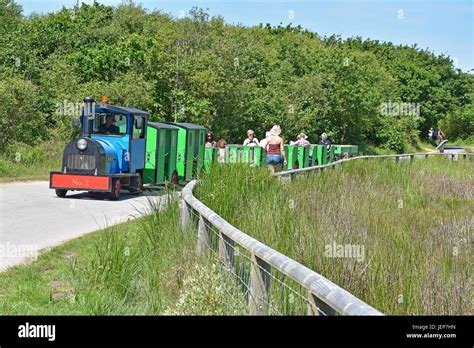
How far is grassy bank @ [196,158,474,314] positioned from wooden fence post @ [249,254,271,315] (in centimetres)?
125

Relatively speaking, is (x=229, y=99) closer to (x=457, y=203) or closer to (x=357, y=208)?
(x=457, y=203)

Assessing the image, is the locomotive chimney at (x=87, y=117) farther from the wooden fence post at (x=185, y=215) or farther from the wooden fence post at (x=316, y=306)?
the wooden fence post at (x=316, y=306)

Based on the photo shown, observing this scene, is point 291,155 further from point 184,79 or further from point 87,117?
point 87,117

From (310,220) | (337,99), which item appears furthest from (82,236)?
(337,99)

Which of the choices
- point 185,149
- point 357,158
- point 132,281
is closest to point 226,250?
point 132,281

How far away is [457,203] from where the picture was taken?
19.0 metres

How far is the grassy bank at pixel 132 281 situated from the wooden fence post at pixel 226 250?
0.10 metres

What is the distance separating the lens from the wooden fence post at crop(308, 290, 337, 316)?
13.5 feet

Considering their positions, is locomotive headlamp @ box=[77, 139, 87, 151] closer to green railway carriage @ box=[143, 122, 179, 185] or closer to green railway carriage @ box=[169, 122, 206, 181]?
green railway carriage @ box=[143, 122, 179, 185]

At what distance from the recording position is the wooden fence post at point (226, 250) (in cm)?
643

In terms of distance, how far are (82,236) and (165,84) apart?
84.5 ft

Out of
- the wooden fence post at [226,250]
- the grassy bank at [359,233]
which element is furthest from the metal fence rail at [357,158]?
the wooden fence post at [226,250]

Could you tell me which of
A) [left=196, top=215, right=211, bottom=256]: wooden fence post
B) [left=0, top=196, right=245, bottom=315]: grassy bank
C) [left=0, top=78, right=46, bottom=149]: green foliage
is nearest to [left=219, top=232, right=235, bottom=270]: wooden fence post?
[left=0, top=196, right=245, bottom=315]: grassy bank
